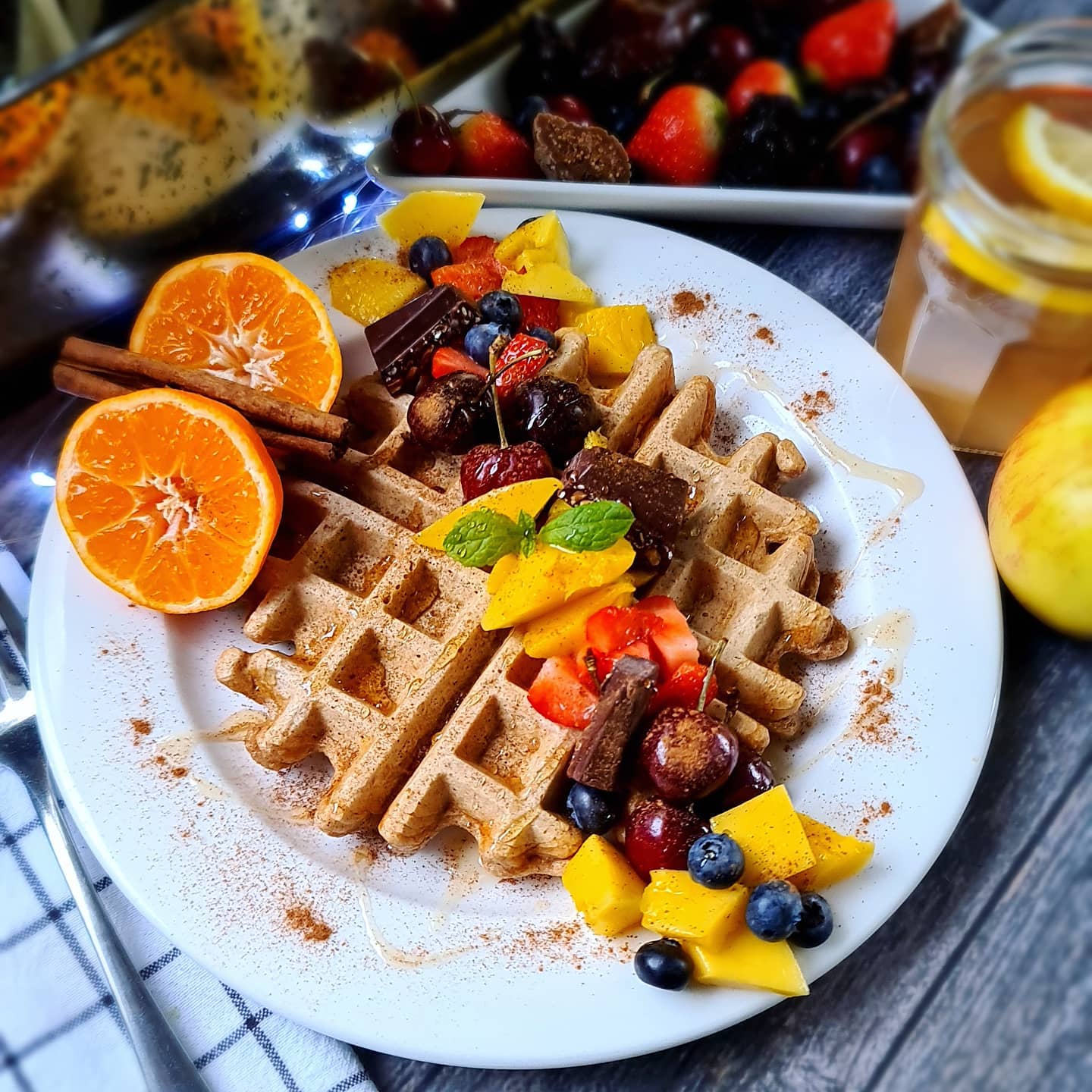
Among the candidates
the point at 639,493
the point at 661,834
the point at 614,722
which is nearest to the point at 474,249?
the point at 639,493

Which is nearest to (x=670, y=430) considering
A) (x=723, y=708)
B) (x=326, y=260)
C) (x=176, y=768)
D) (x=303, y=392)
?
(x=723, y=708)

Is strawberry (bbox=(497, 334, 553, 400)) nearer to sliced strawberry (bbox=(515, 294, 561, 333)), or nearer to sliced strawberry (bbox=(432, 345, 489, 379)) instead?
sliced strawberry (bbox=(432, 345, 489, 379))

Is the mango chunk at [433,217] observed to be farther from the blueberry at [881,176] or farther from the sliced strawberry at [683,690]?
the sliced strawberry at [683,690]

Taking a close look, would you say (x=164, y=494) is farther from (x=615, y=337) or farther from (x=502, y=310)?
(x=615, y=337)

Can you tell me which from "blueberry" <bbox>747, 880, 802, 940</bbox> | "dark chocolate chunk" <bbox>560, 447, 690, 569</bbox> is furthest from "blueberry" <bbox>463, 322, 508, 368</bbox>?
"blueberry" <bbox>747, 880, 802, 940</bbox>

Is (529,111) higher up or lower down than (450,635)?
higher up

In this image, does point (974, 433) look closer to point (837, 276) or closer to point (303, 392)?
point (837, 276)
